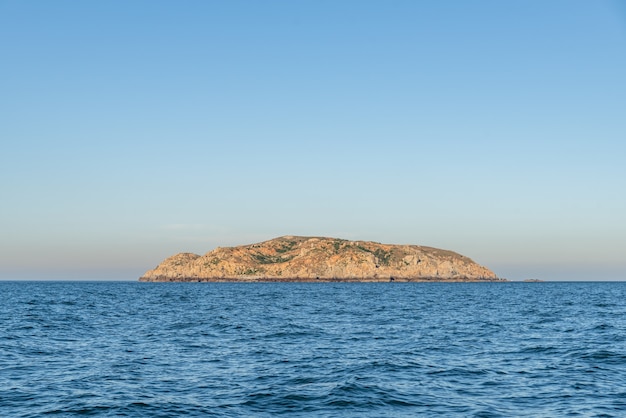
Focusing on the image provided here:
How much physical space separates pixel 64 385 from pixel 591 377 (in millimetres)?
25847

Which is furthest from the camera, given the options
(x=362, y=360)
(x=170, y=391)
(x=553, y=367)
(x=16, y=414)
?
(x=362, y=360)

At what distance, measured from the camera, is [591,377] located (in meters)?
27.3

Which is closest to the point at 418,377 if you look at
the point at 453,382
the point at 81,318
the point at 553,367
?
the point at 453,382

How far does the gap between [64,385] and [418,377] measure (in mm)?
17059

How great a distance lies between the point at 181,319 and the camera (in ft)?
196

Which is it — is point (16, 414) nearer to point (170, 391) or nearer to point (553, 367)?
point (170, 391)

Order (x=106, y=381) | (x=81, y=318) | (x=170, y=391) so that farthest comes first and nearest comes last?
1. (x=81, y=318)
2. (x=106, y=381)
3. (x=170, y=391)

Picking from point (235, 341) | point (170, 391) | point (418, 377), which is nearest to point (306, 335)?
point (235, 341)

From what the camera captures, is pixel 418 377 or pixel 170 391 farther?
pixel 418 377

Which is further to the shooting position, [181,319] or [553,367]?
[181,319]

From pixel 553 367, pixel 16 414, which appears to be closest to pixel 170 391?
pixel 16 414

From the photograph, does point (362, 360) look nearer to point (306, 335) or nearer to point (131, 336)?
point (306, 335)

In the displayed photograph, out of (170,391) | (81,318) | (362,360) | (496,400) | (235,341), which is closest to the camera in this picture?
(496,400)

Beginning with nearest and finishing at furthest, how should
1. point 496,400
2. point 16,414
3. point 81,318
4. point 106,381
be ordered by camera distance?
point 16,414 < point 496,400 < point 106,381 < point 81,318
